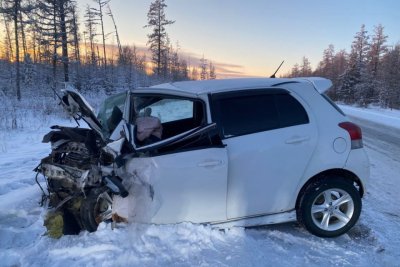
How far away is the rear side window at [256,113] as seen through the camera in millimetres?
3842

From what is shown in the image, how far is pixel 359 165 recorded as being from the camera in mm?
4027

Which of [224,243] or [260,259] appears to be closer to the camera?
[260,259]

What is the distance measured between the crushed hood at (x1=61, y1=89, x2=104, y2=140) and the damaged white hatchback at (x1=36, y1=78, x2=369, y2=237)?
0.01 metres

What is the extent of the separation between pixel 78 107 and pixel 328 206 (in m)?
3.10

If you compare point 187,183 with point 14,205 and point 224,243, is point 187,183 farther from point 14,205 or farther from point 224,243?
point 14,205

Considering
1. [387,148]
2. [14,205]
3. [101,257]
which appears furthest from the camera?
[387,148]

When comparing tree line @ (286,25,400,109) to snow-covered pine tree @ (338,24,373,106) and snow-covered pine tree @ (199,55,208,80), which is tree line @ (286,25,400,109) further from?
snow-covered pine tree @ (199,55,208,80)

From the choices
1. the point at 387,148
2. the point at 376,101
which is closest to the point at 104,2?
the point at 376,101

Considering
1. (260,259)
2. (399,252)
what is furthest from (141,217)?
(399,252)

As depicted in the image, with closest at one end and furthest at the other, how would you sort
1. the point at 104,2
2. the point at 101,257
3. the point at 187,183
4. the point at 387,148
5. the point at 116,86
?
the point at 101,257 < the point at 187,183 < the point at 387,148 < the point at 116,86 < the point at 104,2

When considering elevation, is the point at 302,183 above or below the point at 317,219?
above

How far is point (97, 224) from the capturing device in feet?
12.9

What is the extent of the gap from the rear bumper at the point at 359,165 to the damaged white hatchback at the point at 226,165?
0.01 meters

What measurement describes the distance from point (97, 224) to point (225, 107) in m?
1.97
